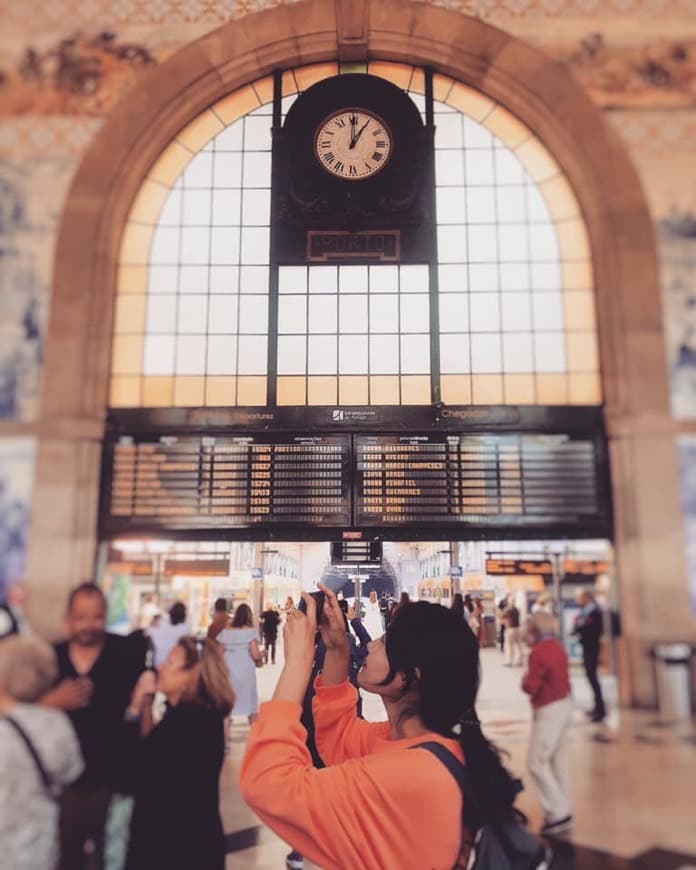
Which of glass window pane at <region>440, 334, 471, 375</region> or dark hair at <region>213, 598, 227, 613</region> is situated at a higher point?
glass window pane at <region>440, 334, 471, 375</region>

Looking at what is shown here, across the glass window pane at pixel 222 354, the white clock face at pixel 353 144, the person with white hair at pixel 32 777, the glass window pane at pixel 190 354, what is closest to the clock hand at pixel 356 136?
the white clock face at pixel 353 144

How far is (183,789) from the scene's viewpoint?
258 cm

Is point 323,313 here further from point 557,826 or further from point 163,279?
point 557,826

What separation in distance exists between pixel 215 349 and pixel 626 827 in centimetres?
375

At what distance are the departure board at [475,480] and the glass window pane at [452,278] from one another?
1105 millimetres

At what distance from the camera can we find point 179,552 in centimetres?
415

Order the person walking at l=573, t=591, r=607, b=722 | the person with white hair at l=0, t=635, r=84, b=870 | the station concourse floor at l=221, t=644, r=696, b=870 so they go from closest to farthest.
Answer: the person with white hair at l=0, t=635, r=84, b=870
the station concourse floor at l=221, t=644, r=696, b=870
the person walking at l=573, t=591, r=607, b=722

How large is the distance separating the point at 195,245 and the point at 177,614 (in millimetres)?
2548

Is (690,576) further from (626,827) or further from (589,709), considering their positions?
(626,827)

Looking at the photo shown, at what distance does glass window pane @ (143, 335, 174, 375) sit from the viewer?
4574 millimetres

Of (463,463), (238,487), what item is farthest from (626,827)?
(238,487)

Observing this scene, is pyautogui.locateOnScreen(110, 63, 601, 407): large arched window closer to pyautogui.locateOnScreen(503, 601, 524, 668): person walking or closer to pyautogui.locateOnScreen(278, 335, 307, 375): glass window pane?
pyautogui.locateOnScreen(278, 335, 307, 375): glass window pane

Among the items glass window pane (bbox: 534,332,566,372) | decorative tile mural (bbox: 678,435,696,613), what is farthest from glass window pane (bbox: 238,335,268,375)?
decorative tile mural (bbox: 678,435,696,613)

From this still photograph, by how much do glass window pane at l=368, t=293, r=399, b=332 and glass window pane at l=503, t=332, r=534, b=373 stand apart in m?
0.77
